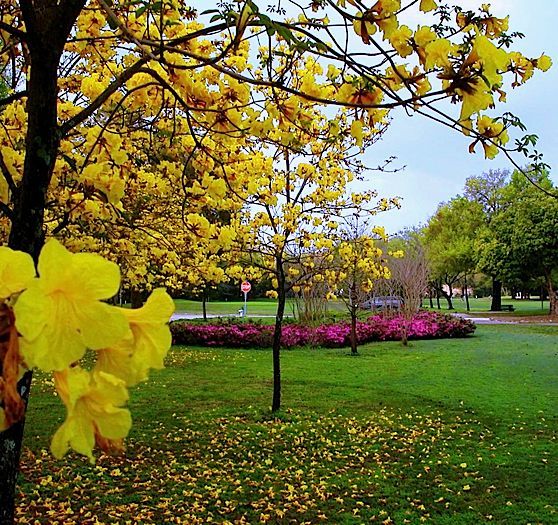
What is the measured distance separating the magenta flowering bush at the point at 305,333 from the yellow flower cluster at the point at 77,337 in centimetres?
1407

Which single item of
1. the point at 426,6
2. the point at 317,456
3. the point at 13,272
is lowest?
the point at 317,456

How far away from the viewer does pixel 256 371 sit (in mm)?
10438

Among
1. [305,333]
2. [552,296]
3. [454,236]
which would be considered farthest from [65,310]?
[454,236]

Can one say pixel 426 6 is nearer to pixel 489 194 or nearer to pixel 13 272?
pixel 13 272

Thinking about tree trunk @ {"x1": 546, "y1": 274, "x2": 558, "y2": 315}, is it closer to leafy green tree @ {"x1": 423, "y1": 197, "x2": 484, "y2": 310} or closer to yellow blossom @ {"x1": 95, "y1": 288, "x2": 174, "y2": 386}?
leafy green tree @ {"x1": 423, "y1": 197, "x2": 484, "y2": 310}

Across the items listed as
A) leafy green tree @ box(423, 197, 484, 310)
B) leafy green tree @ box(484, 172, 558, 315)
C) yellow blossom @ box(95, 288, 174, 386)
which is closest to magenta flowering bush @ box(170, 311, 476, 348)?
leafy green tree @ box(484, 172, 558, 315)

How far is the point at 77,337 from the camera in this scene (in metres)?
0.50

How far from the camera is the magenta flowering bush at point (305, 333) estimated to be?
14766mm

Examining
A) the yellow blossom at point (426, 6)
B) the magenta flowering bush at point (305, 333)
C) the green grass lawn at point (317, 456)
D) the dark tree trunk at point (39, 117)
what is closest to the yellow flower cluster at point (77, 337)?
the dark tree trunk at point (39, 117)

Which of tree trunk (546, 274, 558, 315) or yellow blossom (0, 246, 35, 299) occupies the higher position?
yellow blossom (0, 246, 35, 299)

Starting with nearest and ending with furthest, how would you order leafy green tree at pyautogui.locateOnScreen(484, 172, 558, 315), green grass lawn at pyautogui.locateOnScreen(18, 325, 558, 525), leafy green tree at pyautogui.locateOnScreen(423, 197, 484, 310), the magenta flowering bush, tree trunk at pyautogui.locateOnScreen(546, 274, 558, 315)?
green grass lawn at pyautogui.locateOnScreen(18, 325, 558, 525)
the magenta flowering bush
leafy green tree at pyautogui.locateOnScreen(484, 172, 558, 315)
tree trunk at pyautogui.locateOnScreen(546, 274, 558, 315)
leafy green tree at pyautogui.locateOnScreen(423, 197, 484, 310)

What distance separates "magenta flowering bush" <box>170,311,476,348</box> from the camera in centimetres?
1477

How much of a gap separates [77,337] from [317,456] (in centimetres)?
489

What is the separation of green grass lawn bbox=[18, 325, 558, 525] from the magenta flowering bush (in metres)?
5.11
